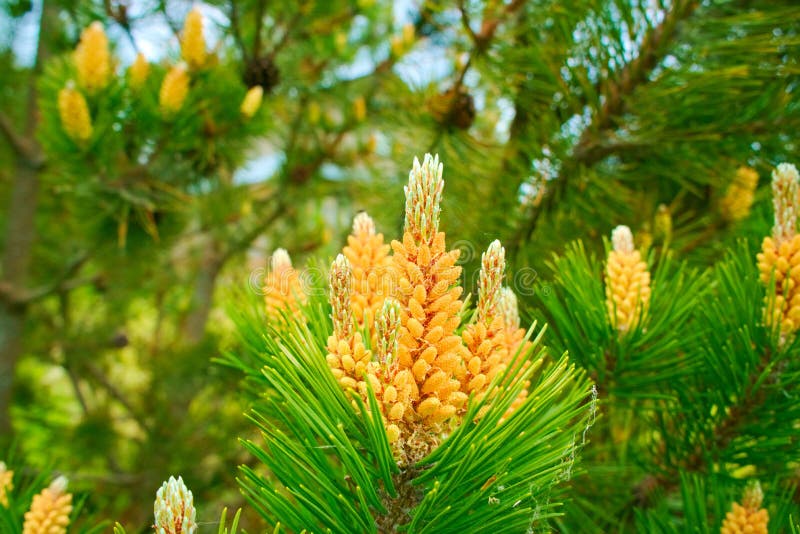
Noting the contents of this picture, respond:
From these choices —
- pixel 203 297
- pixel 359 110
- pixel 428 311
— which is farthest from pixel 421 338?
pixel 203 297

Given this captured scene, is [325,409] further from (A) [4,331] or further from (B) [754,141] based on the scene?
(A) [4,331]

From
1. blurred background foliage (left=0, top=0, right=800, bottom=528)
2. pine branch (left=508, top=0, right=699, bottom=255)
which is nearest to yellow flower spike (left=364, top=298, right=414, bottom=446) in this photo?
blurred background foliage (left=0, top=0, right=800, bottom=528)

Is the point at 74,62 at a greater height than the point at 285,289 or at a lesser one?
greater

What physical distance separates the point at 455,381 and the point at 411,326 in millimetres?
39

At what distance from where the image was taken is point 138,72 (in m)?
0.98

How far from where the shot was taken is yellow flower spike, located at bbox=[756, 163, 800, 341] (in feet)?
1.55

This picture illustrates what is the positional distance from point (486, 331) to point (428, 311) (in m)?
0.04

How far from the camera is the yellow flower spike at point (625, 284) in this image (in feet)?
1.65

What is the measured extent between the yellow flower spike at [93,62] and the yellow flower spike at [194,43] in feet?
0.38

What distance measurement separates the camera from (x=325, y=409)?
0.35 metres

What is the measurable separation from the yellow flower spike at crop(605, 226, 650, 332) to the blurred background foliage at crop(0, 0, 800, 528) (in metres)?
0.06

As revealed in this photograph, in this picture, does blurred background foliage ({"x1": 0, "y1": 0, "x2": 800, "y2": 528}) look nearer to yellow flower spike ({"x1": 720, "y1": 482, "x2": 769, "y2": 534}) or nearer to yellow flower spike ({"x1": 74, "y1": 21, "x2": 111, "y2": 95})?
yellow flower spike ({"x1": 74, "y1": 21, "x2": 111, "y2": 95})

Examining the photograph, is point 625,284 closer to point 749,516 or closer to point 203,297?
point 749,516

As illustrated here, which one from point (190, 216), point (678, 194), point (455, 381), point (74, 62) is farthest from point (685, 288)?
point (190, 216)
